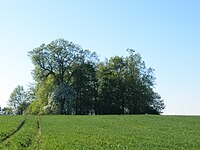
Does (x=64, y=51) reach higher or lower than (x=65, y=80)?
higher

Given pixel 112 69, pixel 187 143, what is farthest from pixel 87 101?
pixel 187 143

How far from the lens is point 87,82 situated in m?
113

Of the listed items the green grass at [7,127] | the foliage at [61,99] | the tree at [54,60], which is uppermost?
the tree at [54,60]

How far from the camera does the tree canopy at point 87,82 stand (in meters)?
109

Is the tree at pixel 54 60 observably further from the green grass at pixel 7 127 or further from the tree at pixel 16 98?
the tree at pixel 16 98

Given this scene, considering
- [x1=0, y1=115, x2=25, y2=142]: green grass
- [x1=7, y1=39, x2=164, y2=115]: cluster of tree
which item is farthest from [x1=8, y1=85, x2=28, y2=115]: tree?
[x1=0, y1=115, x2=25, y2=142]: green grass

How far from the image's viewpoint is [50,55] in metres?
109

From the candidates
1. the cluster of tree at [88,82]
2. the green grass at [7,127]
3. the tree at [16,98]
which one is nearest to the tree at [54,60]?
the cluster of tree at [88,82]

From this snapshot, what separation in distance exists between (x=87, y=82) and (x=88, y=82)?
0.56 metres

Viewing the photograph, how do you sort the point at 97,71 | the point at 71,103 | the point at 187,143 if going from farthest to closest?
the point at 97,71
the point at 71,103
the point at 187,143

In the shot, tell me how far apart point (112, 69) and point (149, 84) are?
1150 centimetres

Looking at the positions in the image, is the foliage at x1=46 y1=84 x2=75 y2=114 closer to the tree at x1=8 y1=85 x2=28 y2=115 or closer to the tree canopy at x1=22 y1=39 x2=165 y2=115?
the tree canopy at x1=22 y1=39 x2=165 y2=115

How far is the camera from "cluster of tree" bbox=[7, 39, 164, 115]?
358 feet

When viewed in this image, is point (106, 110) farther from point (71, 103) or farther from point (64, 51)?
point (64, 51)
